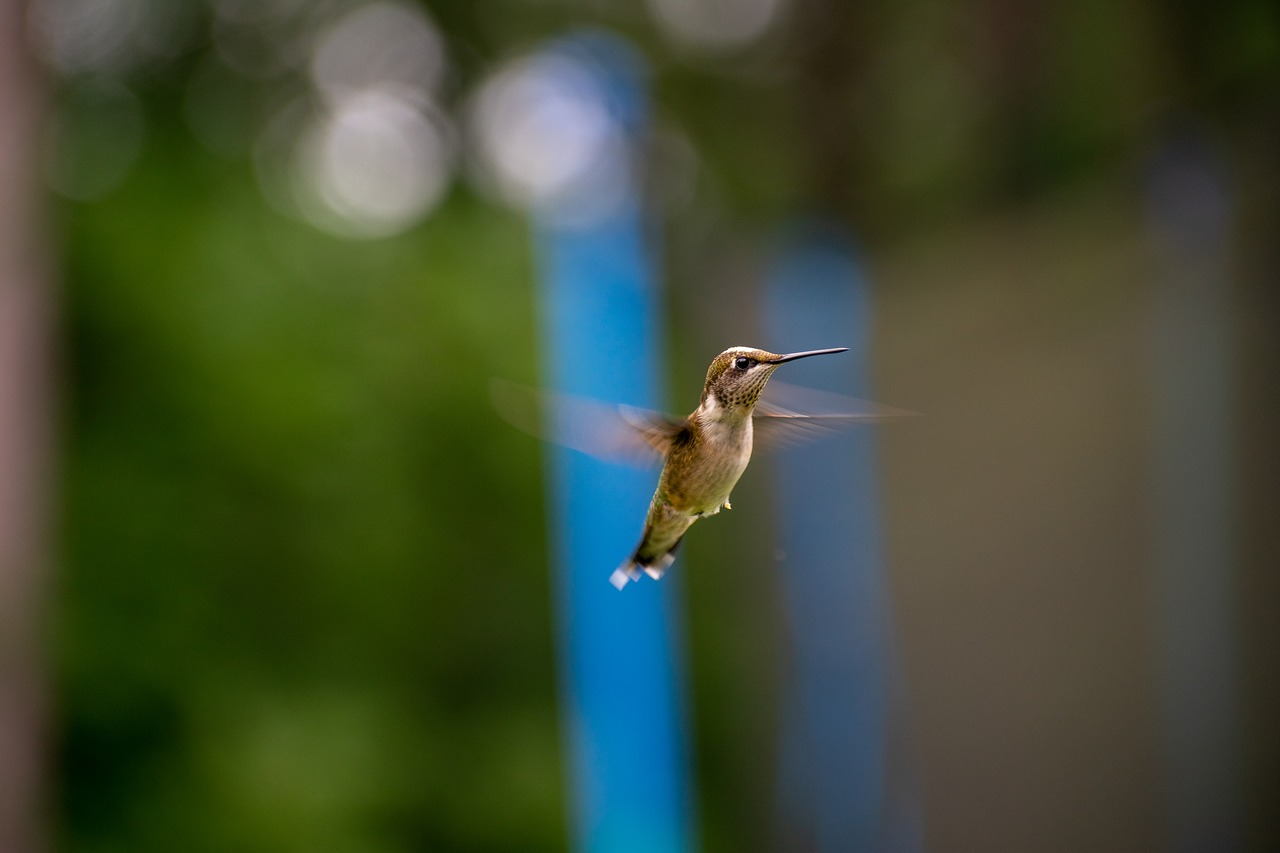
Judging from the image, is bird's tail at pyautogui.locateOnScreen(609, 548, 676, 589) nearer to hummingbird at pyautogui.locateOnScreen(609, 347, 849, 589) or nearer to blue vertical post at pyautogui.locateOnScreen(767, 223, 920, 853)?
hummingbird at pyautogui.locateOnScreen(609, 347, 849, 589)

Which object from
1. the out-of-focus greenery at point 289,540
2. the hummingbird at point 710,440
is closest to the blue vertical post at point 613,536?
the out-of-focus greenery at point 289,540

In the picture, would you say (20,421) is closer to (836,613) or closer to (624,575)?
(624,575)

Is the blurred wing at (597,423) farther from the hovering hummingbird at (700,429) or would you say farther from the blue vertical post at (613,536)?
the blue vertical post at (613,536)

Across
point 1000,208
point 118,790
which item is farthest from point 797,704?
point 118,790

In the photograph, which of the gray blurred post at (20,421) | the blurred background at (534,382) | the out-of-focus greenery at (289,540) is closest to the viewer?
the blurred background at (534,382)

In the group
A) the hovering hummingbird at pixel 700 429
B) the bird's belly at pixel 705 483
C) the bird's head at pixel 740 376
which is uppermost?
the bird's head at pixel 740 376

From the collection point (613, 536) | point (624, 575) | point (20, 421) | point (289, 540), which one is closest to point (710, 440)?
point (624, 575)

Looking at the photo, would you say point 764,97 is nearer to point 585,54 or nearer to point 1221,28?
point 585,54

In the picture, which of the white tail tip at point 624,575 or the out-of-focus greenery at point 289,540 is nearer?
the white tail tip at point 624,575

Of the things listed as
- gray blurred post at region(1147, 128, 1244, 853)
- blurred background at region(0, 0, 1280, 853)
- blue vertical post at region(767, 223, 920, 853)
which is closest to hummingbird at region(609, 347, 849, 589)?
blurred background at region(0, 0, 1280, 853)
